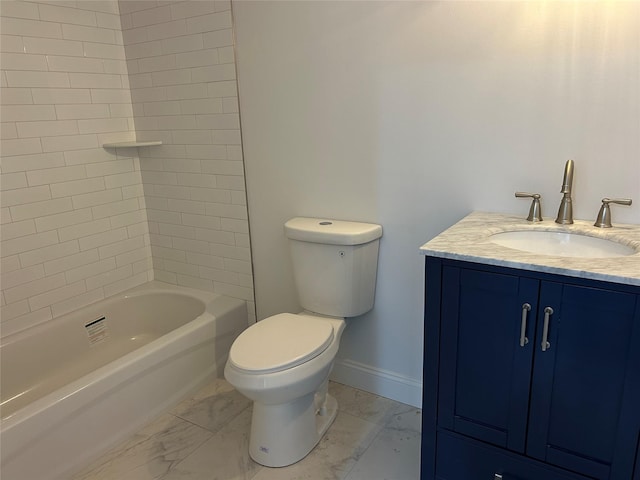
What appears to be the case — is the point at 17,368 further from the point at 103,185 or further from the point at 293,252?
the point at 293,252

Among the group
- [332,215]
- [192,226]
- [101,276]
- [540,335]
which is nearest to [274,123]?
[332,215]

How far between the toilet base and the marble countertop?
0.87 meters

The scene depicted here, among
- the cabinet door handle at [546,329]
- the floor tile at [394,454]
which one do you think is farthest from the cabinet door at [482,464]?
the cabinet door handle at [546,329]

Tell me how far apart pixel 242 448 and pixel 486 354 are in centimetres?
112

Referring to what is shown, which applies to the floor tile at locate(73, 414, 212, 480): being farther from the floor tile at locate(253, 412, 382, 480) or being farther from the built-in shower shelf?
the built-in shower shelf

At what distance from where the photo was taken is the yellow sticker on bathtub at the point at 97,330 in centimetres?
253

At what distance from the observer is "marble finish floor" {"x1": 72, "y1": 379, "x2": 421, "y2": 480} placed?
1846 mm

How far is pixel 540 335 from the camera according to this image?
4.36 ft

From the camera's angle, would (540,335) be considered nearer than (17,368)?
Yes

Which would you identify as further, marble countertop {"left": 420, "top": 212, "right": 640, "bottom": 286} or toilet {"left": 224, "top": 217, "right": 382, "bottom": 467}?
toilet {"left": 224, "top": 217, "right": 382, "bottom": 467}

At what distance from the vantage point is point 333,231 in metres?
1.99

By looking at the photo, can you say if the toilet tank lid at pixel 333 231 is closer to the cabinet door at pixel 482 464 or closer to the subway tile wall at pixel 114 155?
the subway tile wall at pixel 114 155

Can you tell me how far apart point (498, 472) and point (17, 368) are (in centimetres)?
210

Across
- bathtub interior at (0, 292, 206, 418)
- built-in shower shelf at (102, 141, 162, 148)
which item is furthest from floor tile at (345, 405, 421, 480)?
built-in shower shelf at (102, 141, 162, 148)
